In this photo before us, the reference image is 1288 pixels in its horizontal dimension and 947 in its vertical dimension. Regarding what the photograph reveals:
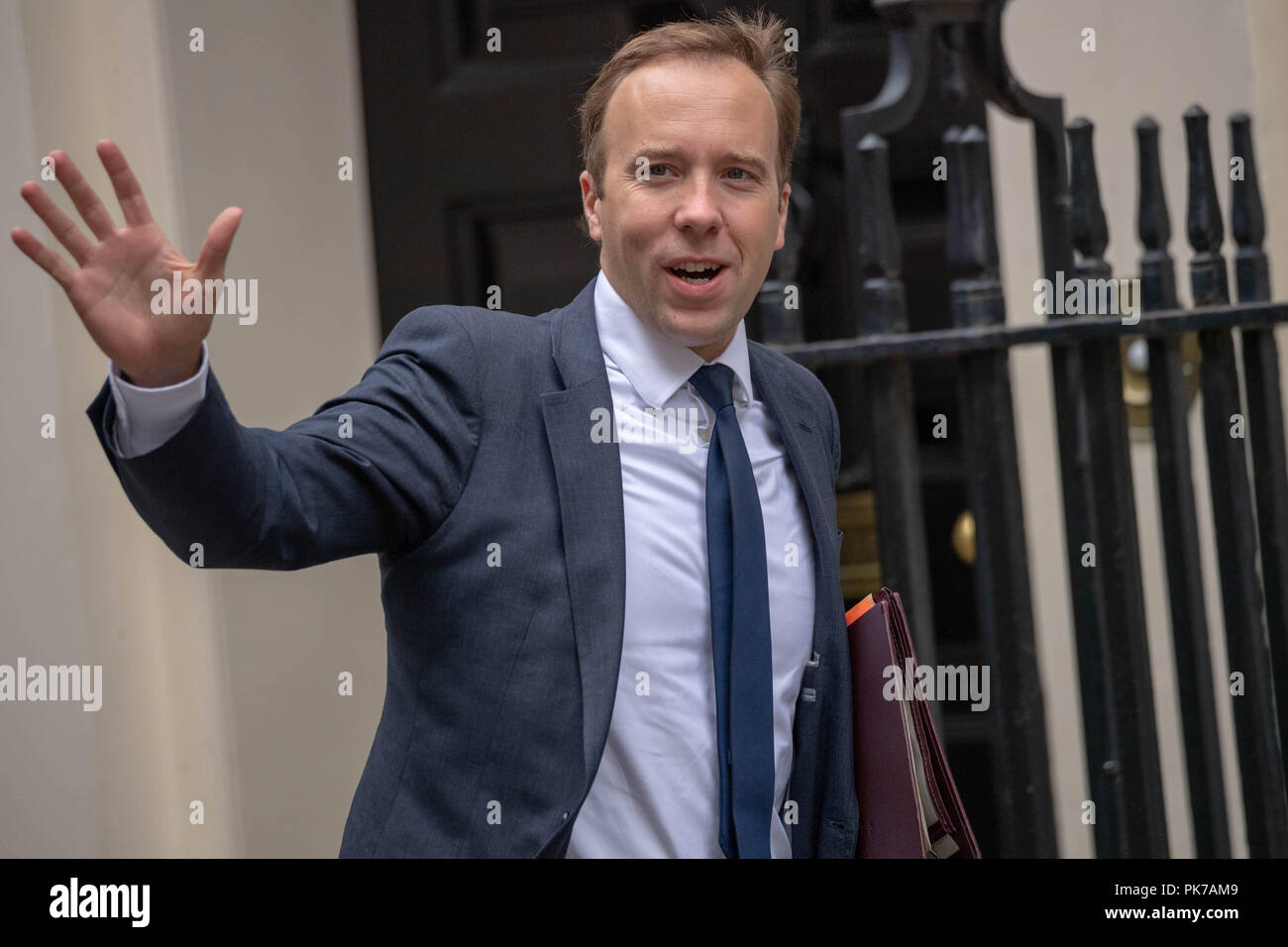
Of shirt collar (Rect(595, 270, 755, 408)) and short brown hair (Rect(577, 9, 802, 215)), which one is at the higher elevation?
short brown hair (Rect(577, 9, 802, 215))

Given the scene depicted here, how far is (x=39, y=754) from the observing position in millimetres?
2551

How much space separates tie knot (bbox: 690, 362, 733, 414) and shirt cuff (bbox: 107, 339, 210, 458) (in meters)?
0.64

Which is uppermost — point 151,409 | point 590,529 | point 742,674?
point 151,409

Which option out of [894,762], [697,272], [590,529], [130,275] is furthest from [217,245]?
[894,762]

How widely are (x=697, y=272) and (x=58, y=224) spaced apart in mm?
730

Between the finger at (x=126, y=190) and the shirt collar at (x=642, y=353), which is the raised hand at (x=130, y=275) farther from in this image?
the shirt collar at (x=642, y=353)

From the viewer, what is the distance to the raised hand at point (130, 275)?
1.23 meters

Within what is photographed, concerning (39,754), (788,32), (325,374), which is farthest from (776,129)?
(39,754)

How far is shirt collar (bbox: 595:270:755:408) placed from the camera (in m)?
1.66

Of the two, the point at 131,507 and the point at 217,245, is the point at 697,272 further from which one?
the point at 131,507

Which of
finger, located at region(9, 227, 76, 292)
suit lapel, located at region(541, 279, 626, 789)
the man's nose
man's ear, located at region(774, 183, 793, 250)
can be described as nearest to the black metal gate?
man's ear, located at region(774, 183, 793, 250)

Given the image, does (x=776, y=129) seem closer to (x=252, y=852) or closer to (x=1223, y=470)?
(x=1223, y=470)

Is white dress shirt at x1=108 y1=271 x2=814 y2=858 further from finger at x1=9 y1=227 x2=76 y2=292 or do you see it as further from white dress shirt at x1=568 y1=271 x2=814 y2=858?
finger at x1=9 y1=227 x2=76 y2=292

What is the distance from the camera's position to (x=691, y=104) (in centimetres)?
163
